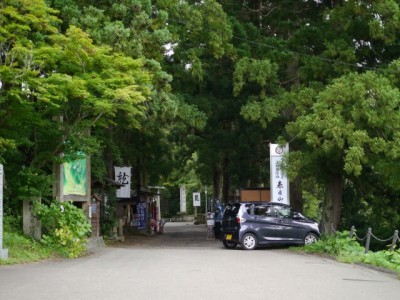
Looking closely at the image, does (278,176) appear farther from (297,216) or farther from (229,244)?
(229,244)

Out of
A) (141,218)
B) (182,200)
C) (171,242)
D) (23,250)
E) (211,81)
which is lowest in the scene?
(171,242)

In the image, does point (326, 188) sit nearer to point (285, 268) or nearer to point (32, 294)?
point (285, 268)

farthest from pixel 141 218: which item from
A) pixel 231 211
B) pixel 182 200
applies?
pixel 182 200

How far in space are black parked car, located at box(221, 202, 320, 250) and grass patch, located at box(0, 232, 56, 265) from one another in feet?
22.8

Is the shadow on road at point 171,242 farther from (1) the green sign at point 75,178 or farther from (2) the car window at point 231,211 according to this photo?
(1) the green sign at point 75,178

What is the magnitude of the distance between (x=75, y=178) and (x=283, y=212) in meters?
7.80

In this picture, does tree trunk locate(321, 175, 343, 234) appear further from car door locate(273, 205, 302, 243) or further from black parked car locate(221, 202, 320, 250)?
car door locate(273, 205, 302, 243)

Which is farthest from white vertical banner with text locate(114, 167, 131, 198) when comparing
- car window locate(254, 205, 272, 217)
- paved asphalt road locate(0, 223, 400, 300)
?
paved asphalt road locate(0, 223, 400, 300)

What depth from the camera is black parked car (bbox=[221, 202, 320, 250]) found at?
20.4 m

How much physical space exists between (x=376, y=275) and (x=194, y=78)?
1342cm

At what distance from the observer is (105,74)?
16281mm

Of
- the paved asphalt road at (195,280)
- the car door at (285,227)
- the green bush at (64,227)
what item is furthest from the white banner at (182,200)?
the paved asphalt road at (195,280)

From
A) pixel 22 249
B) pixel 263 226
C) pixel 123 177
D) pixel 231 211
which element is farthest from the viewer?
pixel 123 177

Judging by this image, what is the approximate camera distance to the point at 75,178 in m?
20.7
